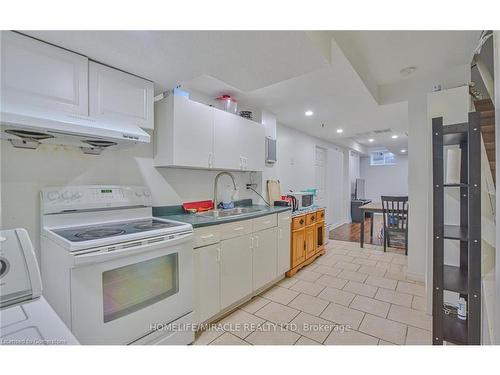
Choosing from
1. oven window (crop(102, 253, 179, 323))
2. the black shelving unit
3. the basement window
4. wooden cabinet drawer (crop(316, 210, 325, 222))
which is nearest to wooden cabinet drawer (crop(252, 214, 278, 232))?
oven window (crop(102, 253, 179, 323))

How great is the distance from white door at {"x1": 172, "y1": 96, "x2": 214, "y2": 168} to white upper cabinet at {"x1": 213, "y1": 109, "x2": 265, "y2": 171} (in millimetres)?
107

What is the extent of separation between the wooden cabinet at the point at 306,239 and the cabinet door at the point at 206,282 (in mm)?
1294

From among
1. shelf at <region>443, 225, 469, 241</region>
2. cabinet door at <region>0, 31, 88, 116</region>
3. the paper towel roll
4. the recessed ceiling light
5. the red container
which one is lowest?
shelf at <region>443, 225, 469, 241</region>

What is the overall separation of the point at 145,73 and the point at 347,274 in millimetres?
3169

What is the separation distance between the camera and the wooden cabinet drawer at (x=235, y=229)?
2023 mm

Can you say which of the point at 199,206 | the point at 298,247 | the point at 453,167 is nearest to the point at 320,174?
the point at 298,247

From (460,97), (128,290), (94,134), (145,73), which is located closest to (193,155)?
(145,73)

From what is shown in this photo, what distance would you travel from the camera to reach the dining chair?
12.5 feet

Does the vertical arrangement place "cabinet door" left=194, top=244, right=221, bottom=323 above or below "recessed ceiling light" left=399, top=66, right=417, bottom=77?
below

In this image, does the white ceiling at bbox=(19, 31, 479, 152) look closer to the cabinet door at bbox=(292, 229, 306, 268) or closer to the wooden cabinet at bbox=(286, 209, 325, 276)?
the wooden cabinet at bbox=(286, 209, 325, 276)

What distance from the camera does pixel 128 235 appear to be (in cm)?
136

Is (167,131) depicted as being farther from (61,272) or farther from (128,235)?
(61,272)

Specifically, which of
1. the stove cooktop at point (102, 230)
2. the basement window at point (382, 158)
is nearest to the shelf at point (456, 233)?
the stove cooktop at point (102, 230)

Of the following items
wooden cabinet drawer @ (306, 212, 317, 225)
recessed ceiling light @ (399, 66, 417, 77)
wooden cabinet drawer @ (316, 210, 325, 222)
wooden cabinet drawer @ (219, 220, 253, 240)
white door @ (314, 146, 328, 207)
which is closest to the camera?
wooden cabinet drawer @ (219, 220, 253, 240)
